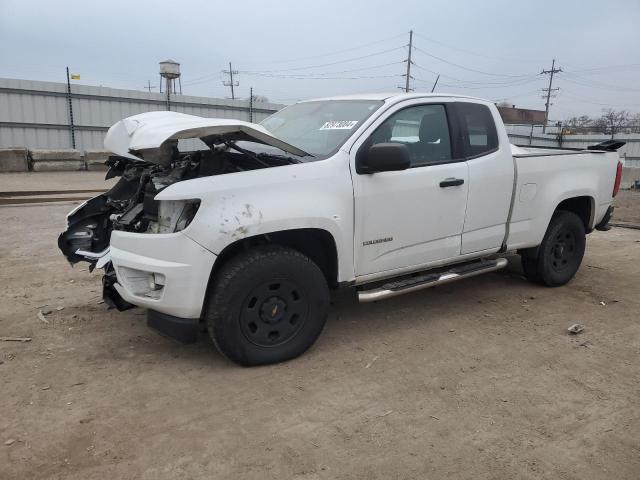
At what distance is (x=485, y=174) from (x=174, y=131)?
8.67ft

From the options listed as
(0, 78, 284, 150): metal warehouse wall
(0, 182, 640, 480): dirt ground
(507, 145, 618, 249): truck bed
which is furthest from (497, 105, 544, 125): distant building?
(0, 182, 640, 480): dirt ground

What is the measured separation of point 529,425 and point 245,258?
1950 millimetres

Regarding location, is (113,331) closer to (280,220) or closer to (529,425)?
(280,220)

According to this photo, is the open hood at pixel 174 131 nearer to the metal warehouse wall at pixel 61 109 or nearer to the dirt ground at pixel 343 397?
the dirt ground at pixel 343 397

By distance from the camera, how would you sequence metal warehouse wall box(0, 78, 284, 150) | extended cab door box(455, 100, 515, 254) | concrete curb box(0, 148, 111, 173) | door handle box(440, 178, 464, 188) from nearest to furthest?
1. door handle box(440, 178, 464, 188)
2. extended cab door box(455, 100, 515, 254)
3. concrete curb box(0, 148, 111, 173)
4. metal warehouse wall box(0, 78, 284, 150)

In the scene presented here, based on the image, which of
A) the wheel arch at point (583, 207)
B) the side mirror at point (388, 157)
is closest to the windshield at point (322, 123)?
the side mirror at point (388, 157)

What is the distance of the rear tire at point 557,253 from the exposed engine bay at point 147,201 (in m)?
2.95

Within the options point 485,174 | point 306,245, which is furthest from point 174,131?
point 485,174

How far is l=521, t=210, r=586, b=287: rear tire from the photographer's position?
5.27 m

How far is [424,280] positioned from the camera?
420cm

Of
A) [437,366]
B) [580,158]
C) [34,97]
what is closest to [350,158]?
[437,366]

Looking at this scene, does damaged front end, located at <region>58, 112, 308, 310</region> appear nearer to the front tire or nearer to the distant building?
the front tire

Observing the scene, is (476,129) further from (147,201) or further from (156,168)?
(147,201)

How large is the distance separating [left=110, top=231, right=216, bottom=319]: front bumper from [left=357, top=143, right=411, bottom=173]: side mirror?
1.31 metres
